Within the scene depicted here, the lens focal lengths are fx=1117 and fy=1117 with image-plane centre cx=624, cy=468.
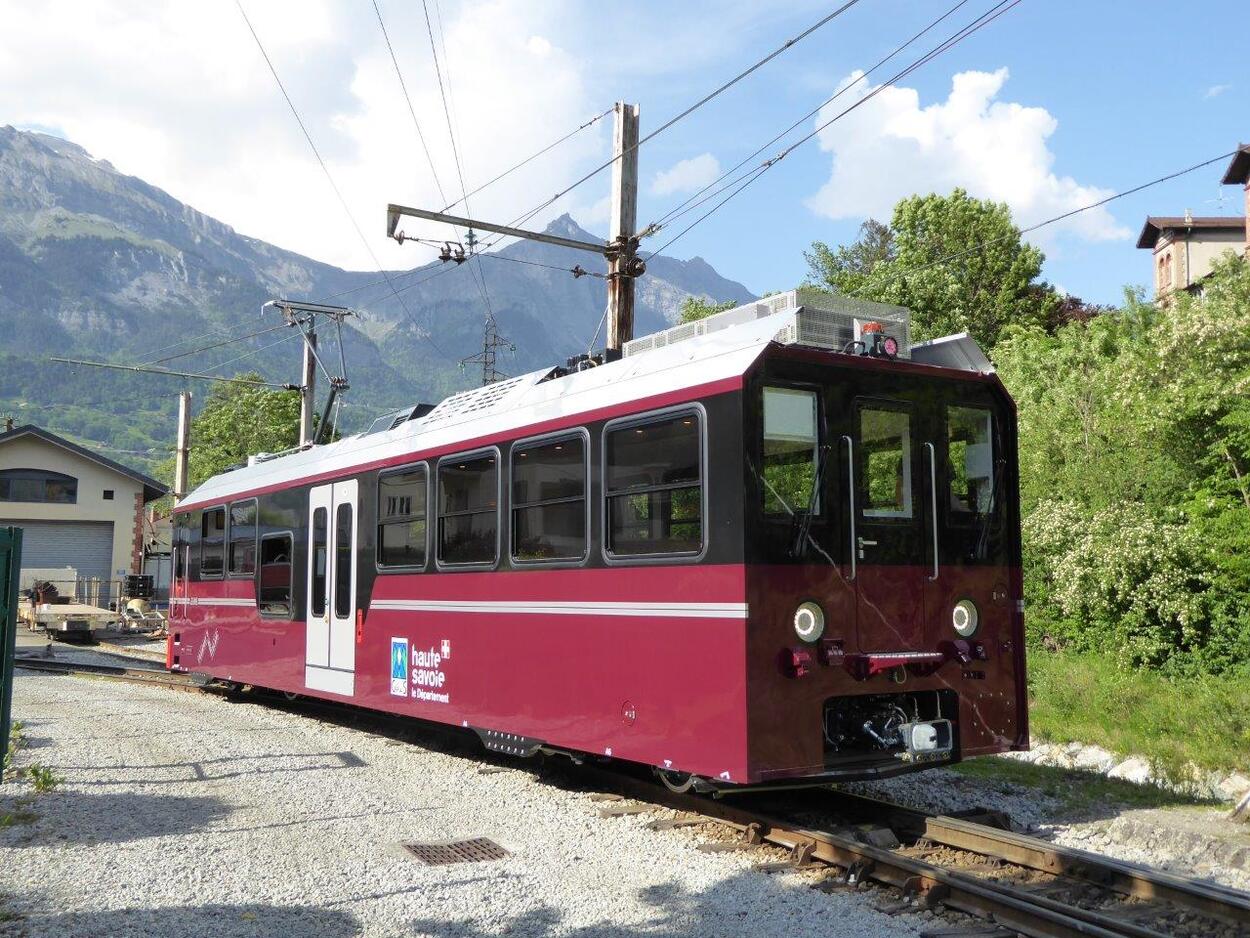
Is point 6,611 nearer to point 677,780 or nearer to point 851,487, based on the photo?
point 677,780

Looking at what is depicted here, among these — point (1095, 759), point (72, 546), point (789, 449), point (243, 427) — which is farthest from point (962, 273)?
point (243, 427)

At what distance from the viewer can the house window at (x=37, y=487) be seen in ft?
141

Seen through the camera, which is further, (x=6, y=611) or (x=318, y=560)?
(x=318, y=560)

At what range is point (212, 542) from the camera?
49.2 ft

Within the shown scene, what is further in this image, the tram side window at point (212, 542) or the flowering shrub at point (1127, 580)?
the tram side window at point (212, 542)

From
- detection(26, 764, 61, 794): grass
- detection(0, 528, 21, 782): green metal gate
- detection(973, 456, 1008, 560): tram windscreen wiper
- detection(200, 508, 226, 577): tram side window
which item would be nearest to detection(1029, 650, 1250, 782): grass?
detection(973, 456, 1008, 560): tram windscreen wiper

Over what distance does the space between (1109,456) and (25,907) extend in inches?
612

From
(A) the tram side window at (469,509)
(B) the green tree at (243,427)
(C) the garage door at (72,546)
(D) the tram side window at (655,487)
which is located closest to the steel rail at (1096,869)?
(D) the tram side window at (655,487)

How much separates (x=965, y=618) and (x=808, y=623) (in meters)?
1.36

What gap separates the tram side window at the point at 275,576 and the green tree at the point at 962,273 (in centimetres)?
2483

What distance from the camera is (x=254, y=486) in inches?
539

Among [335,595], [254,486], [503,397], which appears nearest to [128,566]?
[254,486]

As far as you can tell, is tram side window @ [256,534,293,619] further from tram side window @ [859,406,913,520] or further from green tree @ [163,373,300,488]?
green tree @ [163,373,300,488]

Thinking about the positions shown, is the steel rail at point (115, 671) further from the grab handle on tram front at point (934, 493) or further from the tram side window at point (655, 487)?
the grab handle on tram front at point (934, 493)
